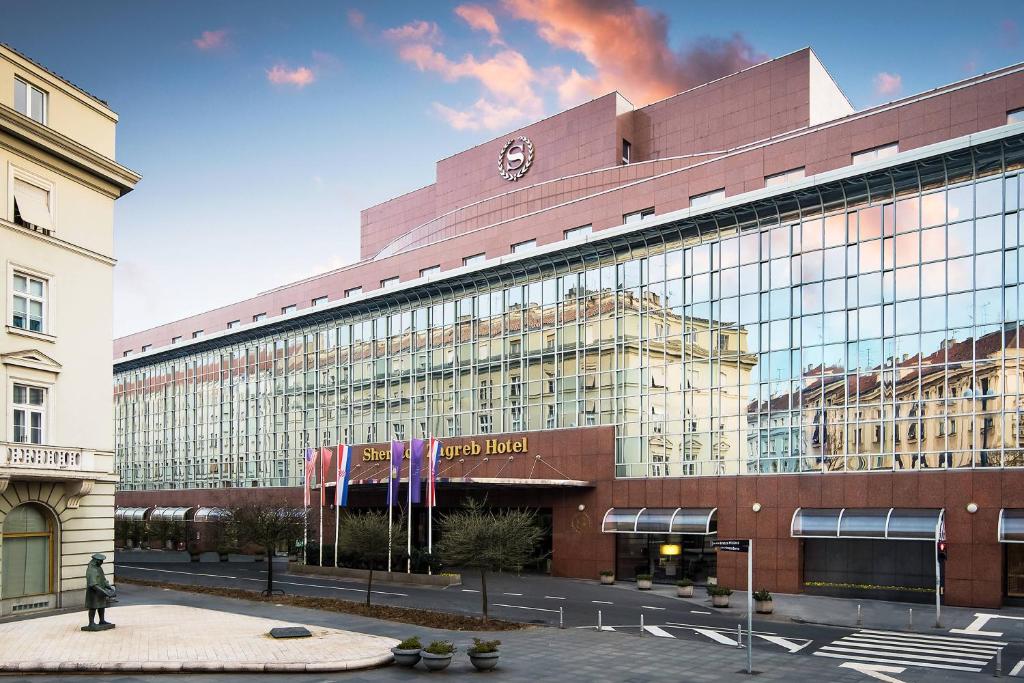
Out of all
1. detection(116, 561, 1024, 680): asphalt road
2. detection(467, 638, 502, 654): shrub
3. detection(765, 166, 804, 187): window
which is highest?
detection(765, 166, 804, 187): window

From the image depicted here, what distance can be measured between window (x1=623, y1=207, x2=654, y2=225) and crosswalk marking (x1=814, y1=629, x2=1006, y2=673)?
1199 inches

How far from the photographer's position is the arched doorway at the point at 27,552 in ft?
111

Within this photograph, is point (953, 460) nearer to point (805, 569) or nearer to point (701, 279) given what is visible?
point (805, 569)

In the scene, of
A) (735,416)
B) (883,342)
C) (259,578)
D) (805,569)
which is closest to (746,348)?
(735,416)

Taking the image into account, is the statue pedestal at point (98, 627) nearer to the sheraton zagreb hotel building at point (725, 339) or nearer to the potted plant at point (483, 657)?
the potted plant at point (483, 657)

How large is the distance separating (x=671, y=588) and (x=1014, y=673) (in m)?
25.6

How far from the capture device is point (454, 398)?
67.8 metres

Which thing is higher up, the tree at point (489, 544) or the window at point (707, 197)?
the window at point (707, 197)

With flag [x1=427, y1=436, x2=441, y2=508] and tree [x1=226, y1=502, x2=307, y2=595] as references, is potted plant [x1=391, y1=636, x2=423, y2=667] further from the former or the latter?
flag [x1=427, y1=436, x2=441, y2=508]

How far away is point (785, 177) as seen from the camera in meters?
52.9

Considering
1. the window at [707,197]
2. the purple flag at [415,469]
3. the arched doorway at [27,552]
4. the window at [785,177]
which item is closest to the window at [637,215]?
the window at [707,197]

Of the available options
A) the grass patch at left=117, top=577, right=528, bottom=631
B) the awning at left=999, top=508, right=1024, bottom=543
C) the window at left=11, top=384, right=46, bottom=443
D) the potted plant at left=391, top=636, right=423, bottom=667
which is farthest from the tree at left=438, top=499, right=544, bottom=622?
the awning at left=999, top=508, right=1024, bottom=543

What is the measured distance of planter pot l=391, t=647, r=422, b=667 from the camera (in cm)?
2525

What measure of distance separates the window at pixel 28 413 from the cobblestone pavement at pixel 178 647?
254 inches
